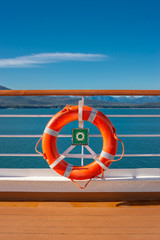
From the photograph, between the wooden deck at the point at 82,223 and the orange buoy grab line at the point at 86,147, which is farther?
the orange buoy grab line at the point at 86,147

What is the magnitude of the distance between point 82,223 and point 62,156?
0.43 m

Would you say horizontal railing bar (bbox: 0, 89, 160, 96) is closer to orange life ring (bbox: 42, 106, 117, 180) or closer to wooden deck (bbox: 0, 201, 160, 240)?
orange life ring (bbox: 42, 106, 117, 180)

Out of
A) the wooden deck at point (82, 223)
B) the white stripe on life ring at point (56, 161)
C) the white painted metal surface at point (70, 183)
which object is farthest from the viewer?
the white painted metal surface at point (70, 183)

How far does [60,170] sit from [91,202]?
1.01ft

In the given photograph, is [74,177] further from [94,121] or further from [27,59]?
[27,59]

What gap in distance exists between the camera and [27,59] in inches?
2692

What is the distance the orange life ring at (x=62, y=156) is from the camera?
61.2 inches

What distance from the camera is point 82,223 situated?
1.28m

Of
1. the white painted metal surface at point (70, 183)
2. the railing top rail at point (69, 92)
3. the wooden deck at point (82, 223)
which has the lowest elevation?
the wooden deck at point (82, 223)

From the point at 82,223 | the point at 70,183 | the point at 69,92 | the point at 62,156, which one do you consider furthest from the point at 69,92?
the point at 82,223

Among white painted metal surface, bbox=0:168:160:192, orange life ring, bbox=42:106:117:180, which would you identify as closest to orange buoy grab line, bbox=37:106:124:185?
orange life ring, bbox=42:106:117:180

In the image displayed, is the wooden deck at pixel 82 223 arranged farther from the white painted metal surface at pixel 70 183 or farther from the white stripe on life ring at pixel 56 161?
the white stripe on life ring at pixel 56 161

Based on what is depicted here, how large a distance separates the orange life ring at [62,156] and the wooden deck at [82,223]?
0.22m

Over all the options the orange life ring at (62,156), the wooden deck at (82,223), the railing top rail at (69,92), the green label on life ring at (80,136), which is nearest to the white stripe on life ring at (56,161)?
the orange life ring at (62,156)
